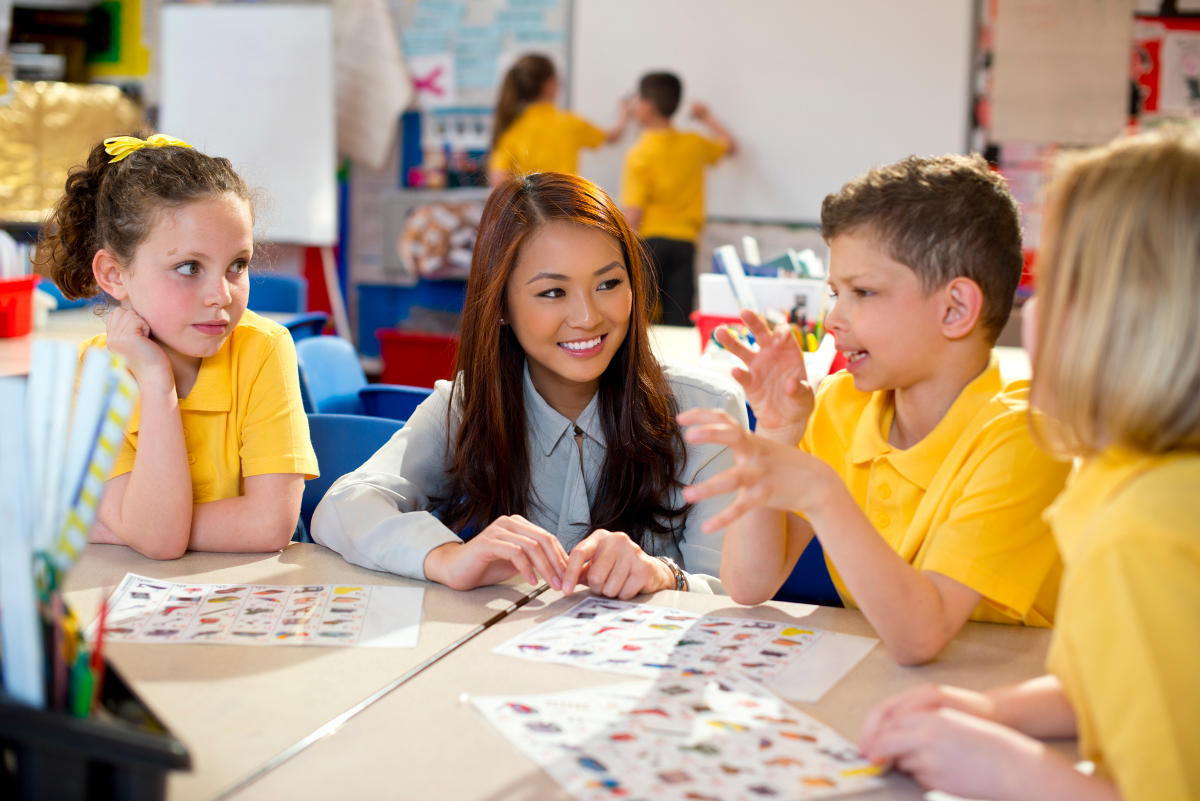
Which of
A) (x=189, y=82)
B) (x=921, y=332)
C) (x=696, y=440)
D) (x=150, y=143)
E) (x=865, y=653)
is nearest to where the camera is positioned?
(x=696, y=440)

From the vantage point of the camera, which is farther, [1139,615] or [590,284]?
[590,284]

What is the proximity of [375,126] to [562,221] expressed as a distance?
4.49m

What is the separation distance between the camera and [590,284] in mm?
1568

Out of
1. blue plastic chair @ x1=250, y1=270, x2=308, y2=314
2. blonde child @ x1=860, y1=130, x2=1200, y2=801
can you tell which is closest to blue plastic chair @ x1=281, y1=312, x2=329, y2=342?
blue plastic chair @ x1=250, y1=270, x2=308, y2=314

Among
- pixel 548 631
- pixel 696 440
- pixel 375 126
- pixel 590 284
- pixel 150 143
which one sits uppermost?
pixel 375 126

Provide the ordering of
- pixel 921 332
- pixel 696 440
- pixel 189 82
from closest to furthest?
pixel 696 440 → pixel 921 332 → pixel 189 82

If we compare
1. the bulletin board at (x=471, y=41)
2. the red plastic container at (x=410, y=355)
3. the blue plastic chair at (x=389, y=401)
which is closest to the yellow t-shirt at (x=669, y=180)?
the bulletin board at (x=471, y=41)

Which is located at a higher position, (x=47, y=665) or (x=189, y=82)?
(x=189, y=82)

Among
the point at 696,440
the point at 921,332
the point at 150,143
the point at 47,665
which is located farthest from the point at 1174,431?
the point at 150,143

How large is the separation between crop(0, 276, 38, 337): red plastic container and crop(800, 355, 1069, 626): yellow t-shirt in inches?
86.7

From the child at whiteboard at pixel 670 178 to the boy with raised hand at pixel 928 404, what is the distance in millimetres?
3623

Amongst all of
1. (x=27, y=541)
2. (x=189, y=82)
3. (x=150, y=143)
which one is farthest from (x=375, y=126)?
(x=27, y=541)

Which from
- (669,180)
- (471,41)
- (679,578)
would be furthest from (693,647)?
(471,41)

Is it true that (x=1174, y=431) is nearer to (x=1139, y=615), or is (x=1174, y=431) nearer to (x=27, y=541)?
(x=1139, y=615)
